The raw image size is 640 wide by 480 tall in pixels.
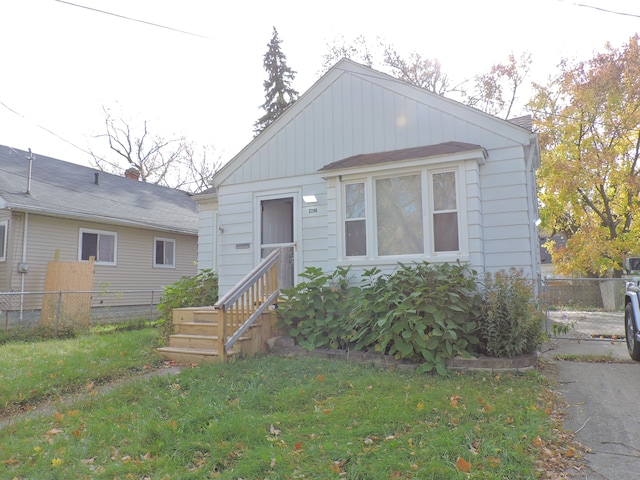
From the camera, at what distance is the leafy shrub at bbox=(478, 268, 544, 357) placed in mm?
5375

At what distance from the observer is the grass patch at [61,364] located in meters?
4.93

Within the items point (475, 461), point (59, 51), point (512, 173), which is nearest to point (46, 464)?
point (475, 461)

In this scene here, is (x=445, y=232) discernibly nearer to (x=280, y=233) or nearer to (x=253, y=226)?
(x=280, y=233)

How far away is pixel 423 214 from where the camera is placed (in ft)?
21.8

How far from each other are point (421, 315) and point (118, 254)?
11.3m

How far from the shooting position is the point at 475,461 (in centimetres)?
295

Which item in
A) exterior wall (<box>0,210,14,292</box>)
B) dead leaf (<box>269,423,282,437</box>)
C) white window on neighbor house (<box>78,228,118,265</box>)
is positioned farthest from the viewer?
white window on neighbor house (<box>78,228,118,265</box>)

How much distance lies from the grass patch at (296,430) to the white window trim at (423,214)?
2116mm

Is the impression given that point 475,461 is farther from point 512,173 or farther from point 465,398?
point 512,173

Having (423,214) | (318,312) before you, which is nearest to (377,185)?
(423,214)

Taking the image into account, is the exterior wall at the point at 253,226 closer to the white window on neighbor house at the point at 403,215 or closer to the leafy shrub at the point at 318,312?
the white window on neighbor house at the point at 403,215

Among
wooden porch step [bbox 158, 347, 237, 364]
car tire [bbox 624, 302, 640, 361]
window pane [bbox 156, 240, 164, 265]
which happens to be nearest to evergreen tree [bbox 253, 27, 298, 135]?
window pane [bbox 156, 240, 164, 265]

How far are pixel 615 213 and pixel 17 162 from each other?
2332 cm

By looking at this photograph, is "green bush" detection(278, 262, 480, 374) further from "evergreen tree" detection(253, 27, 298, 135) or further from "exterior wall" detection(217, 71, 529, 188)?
"evergreen tree" detection(253, 27, 298, 135)
